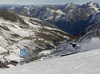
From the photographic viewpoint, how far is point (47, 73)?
12.7m

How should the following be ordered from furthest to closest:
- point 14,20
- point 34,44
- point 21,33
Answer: point 14,20 → point 21,33 → point 34,44

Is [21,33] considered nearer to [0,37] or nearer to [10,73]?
[0,37]

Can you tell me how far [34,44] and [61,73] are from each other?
68.7m

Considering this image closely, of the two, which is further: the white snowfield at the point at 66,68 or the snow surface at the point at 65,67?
the snow surface at the point at 65,67

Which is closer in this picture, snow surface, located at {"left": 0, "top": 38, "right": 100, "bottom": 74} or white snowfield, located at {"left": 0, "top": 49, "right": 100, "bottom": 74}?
white snowfield, located at {"left": 0, "top": 49, "right": 100, "bottom": 74}

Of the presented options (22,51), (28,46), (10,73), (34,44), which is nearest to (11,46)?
(28,46)

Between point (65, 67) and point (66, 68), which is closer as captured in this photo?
point (66, 68)

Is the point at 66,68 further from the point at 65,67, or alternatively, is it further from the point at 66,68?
the point at 65,67

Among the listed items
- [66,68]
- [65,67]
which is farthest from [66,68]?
[65,67]

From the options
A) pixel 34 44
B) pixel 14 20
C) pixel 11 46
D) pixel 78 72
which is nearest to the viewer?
pixel 78 72

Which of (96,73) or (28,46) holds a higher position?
(96,73)

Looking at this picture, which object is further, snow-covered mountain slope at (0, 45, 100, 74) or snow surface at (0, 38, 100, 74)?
snow surface at (0, 38, 100, 74)

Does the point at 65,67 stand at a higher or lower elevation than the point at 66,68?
lower

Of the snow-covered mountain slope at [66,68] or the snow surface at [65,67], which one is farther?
the snow surface at [65,67]
